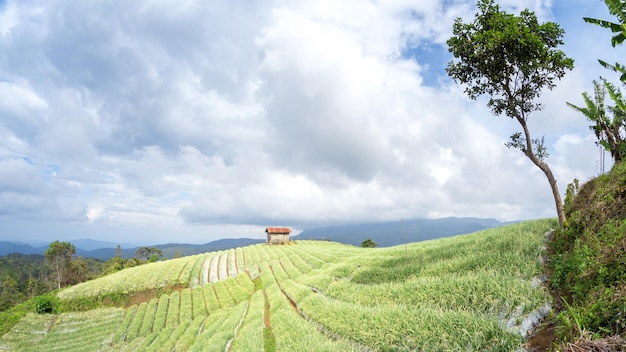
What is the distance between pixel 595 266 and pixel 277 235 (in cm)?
8405

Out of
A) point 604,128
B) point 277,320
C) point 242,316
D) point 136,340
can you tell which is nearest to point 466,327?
point 277,320

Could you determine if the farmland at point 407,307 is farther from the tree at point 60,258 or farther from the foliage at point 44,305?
the tree at point 60,258

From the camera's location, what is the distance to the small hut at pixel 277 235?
89250 mm

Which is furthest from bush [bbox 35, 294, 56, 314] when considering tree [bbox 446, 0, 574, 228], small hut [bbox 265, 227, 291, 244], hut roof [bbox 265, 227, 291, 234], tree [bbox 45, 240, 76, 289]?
tree [bbox 446, 0, 574, 228]

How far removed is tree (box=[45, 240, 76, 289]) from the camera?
98738 mm

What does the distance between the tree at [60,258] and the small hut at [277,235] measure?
6716cm

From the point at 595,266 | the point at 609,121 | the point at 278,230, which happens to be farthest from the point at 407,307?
the point at 278,230

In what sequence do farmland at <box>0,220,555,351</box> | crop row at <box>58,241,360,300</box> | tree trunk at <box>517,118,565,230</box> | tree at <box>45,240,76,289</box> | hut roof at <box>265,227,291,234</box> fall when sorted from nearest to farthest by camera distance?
farmland at <box>0,220,555,351</box> < tree trunk at <box>517,118,565,230</box> < crop row at <box>58,241,360,300</box> < hut roof at <box>265,227,291,234</box> < tree at <box>45,240,76,289</box>

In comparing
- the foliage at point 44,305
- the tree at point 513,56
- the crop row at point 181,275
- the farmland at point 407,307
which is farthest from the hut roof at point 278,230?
the tree at point 513,56

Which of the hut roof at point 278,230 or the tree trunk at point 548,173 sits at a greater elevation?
the tree trunk at point 548,173

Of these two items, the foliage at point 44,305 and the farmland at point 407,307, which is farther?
the foliage at point 44,305

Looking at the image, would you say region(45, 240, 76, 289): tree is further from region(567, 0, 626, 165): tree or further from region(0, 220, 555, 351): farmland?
region(567, 0, 626, 165): tree

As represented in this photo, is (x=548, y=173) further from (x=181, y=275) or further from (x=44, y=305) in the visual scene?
(x=44, y=305)

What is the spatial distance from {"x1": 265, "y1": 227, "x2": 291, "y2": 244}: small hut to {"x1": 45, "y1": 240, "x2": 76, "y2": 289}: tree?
220ft
